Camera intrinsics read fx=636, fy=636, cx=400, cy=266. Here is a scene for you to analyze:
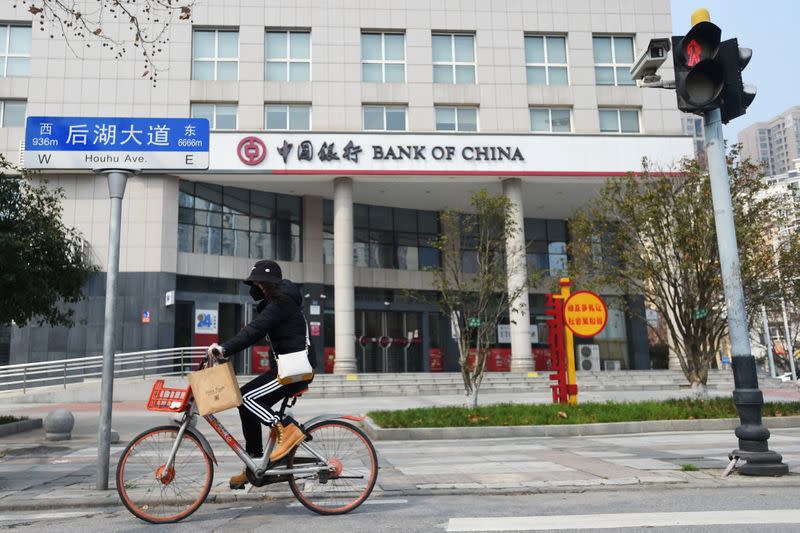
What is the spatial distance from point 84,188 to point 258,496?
2605 cm

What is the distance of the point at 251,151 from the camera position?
92.9 feet

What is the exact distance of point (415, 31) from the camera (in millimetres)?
31203

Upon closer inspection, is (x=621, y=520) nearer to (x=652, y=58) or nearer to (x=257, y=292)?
(x=257, y=292)

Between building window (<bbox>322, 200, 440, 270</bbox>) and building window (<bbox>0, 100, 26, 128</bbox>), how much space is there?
1440 centimetres

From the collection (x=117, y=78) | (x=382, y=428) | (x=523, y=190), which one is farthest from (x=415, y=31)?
(x=382, y=428)

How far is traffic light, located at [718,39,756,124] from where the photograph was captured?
7016 mm

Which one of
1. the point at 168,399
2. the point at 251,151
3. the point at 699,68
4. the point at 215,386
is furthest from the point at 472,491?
the point at 251,151

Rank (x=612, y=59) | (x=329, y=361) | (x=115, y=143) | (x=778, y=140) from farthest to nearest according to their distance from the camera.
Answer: (x=778, y=140), (x=612, y=59), (x=329, y=361), (x=115, y=143)

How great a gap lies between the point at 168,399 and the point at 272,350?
0.90 m

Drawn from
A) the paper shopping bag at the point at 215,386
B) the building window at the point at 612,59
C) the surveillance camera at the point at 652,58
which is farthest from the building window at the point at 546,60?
the paper shopping bag at the point at 215,386

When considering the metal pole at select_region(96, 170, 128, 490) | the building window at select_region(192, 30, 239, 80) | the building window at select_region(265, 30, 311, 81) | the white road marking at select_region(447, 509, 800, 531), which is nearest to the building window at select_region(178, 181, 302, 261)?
the building window at select_region(192, 30, 239, 80)

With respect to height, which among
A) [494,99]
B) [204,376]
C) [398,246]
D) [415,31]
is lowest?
[204,376]

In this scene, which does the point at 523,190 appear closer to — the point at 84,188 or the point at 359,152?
the point at 359,152

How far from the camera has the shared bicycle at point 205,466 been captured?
4.95 meters
